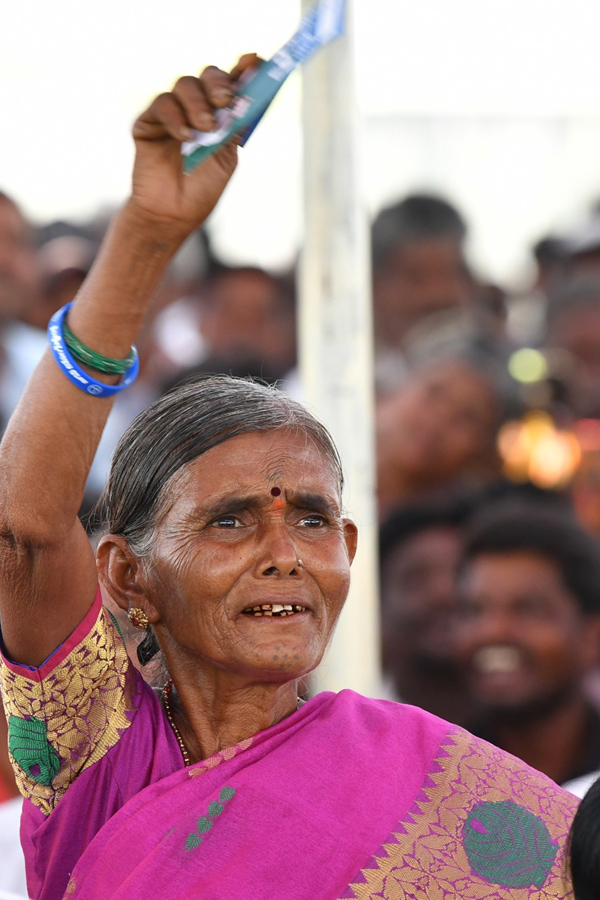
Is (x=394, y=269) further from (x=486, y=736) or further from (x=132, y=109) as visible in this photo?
(x=486, y=736)

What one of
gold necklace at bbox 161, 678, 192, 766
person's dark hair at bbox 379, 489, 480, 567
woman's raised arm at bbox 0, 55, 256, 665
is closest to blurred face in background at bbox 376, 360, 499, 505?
person's dark hair at bbox 379, 489, 480, 567

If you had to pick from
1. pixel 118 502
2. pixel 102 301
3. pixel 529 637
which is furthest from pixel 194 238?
pixel 102 301

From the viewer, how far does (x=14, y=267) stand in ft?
16.2

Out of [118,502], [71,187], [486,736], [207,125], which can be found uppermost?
[71,187]

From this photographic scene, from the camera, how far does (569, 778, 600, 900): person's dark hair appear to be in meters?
1.00

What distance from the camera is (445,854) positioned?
1.84 meters

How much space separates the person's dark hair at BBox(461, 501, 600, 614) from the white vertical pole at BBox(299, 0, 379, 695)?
1.41 meters

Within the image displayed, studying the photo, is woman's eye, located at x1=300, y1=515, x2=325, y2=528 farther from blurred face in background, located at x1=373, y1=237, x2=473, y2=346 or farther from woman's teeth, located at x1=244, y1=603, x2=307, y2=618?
blurred face in background, located at x1=373, y1=237, x2=473, y2=346

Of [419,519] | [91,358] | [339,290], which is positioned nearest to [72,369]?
[91,358]

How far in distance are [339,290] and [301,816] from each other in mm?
1608

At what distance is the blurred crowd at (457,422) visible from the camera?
4.30m

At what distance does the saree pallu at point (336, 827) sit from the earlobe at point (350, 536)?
339 millimetres

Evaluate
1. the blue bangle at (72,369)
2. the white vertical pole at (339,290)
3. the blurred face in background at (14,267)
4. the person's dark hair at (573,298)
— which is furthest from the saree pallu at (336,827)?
the person's dark hair at (573,298)

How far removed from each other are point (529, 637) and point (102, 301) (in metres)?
2.99
